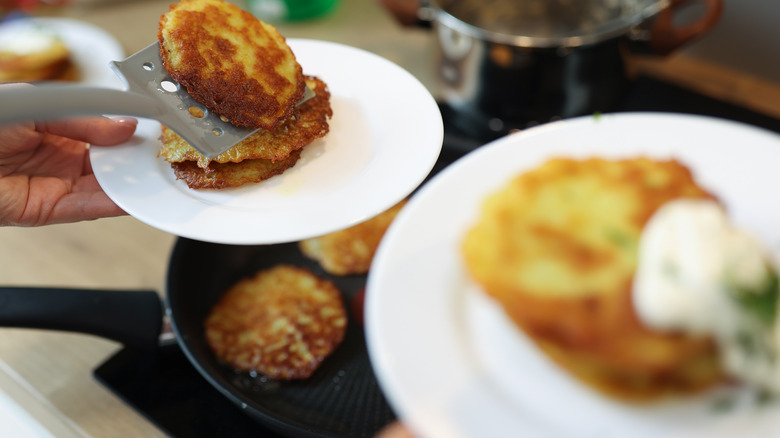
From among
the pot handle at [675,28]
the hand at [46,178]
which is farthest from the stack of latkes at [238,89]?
the pot handle at [675,28]

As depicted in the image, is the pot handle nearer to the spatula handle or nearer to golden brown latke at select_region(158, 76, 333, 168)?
golden brown latke at select_region(158, 76, 333, 168)

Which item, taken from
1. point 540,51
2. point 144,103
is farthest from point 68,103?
point 540,51

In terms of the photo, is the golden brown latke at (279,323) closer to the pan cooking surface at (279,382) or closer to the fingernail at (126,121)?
the pan cooking surface at (279,382)

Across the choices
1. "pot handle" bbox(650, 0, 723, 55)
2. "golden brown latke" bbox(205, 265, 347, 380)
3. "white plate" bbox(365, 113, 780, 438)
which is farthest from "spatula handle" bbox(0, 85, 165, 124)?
"pot handle" bbox(650, 0, 723, 55)

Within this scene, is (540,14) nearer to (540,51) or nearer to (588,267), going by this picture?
(540,51)

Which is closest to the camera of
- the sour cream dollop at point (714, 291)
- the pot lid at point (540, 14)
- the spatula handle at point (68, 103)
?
the sour cream dollop at point (714, 291)

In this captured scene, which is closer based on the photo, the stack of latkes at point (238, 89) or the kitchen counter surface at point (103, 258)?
the stack of latkes at point (238, 89)

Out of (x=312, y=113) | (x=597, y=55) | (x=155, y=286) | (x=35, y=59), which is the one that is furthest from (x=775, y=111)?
(x=35, y=59)

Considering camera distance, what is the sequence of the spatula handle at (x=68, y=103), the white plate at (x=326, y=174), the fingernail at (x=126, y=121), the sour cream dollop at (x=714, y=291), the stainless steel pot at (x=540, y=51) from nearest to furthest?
1. the sour cream dollop at (x=714, y=291)
2. the spatula handle at (x=68, y=103)
3. the white plate at (x=326, y=174)
4. the fingernail at (x=126, y=121)
5. the stainless steel pot at (x=540, y=51)
